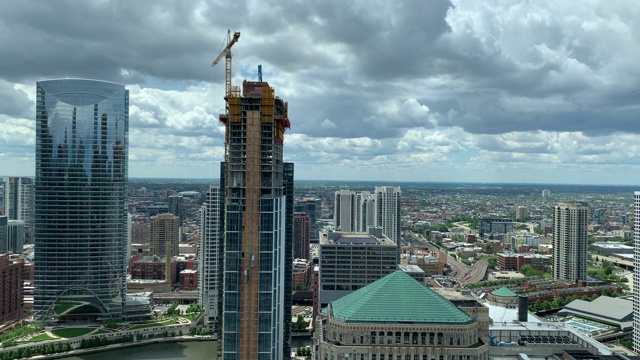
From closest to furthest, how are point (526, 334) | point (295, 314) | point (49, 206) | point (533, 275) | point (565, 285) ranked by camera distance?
point (526, 334) < point (49, 206) < point (295, 314) < point (565, 285) < point (533, 275)

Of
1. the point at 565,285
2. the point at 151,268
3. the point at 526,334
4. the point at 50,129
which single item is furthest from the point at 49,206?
the point at 565,285

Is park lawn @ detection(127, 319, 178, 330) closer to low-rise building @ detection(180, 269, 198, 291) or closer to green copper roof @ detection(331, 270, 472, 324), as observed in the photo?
low-rise building @ detection(180, 269, 198, 291)

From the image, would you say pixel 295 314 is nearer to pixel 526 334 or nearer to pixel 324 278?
pixel 324 278

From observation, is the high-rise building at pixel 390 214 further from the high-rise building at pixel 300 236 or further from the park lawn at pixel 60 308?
the park lawn at pixel 60 308

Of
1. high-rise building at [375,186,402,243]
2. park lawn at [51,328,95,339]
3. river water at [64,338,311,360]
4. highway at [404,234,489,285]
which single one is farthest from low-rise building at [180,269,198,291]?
highway at [404,234,489,285]

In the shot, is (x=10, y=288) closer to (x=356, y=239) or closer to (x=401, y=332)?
(x=356, y=239)
